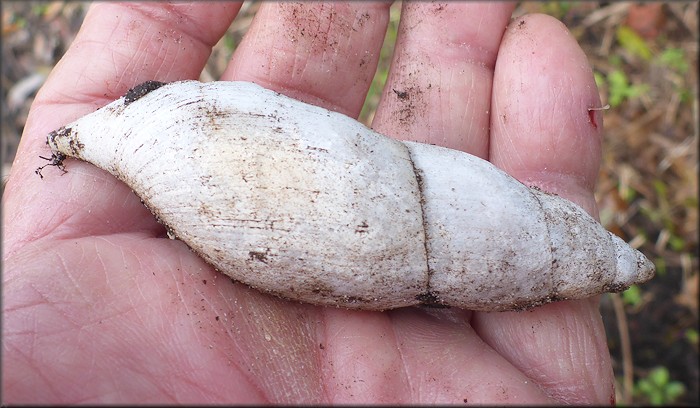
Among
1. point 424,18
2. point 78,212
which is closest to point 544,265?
point 424,18

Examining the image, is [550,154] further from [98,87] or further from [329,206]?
[98,87]

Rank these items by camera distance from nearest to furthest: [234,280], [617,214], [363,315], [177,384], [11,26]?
[177,384] → [234,280] → [363,315] → [617,214] → [11,26]

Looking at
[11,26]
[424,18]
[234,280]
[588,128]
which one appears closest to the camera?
[234,280]

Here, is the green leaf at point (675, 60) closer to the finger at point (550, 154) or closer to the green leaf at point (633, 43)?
the green leaf at point (633, 43)

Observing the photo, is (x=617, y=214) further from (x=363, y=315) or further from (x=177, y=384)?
(x=177, y=384)

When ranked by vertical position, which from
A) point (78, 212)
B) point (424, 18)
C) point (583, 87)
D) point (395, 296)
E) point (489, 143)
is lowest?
point (395, 296)

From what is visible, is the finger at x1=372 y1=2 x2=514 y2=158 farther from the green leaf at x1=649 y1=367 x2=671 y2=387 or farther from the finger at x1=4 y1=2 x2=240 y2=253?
the green leaf at x1=649 y1=367 x2=671 y2=387

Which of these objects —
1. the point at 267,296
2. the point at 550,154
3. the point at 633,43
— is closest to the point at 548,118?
the point at 550,154
